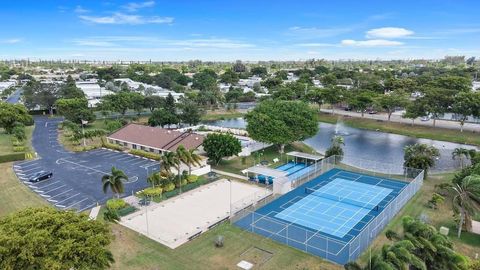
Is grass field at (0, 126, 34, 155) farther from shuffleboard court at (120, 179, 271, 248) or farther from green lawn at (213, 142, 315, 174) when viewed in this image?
shuffleboard court at (120, 179, 271, 248)

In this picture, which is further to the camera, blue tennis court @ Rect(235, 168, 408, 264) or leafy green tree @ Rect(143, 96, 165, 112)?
leafy green tree @ Rect(143, 96, 165, 112)

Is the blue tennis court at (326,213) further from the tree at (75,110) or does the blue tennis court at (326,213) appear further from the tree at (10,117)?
the tree at (10,117)

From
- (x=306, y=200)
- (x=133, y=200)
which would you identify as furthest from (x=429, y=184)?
(x=133, y=200)

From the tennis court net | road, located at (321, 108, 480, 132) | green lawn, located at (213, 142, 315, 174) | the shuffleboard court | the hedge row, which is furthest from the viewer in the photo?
road, located at (321, 108, 480, 132)

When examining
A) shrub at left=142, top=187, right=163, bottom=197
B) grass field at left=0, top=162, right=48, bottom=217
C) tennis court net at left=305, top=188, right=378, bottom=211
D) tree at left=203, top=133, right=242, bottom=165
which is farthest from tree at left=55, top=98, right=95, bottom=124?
tennis court net at left=305, top=188, right=378, bottom=211

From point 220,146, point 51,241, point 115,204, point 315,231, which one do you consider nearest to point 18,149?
point 115,204

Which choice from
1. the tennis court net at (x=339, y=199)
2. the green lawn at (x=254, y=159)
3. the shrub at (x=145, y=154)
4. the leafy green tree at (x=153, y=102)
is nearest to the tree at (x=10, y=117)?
the leafy green tree at (x=153, y=102)
